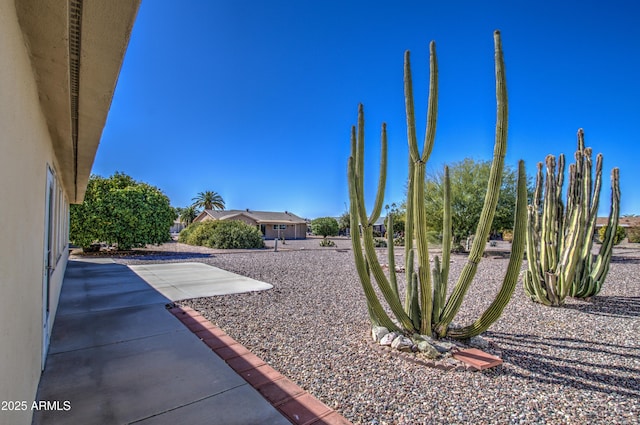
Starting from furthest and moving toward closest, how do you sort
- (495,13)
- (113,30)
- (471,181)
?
(471,181) < (495,13) < (113,30)

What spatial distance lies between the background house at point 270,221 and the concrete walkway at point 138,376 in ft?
110

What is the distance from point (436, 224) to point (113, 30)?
730 inches

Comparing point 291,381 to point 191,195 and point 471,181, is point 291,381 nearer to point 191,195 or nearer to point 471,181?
point 471,181

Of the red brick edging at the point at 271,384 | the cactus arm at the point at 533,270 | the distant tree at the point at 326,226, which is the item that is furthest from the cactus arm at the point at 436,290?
the distant tree at the point at 326,226

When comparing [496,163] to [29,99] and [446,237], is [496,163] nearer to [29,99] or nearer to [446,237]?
[446,237]

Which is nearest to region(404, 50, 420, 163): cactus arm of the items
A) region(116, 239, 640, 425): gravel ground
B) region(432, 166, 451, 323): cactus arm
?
region(432, 166, 451, 323): cactus arm

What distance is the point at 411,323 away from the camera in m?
4.25

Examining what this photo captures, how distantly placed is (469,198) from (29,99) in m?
18.9

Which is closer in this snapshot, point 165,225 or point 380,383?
point 380,383

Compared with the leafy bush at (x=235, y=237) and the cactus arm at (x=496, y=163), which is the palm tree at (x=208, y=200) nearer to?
the leafy bush at (x=235, y=237)

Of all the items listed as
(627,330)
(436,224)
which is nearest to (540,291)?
(627,330)

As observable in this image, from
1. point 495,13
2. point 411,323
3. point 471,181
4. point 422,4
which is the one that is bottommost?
point 411,323

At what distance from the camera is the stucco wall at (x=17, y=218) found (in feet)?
5.28

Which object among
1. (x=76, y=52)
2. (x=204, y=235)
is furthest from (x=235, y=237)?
(x=76, y=52)
